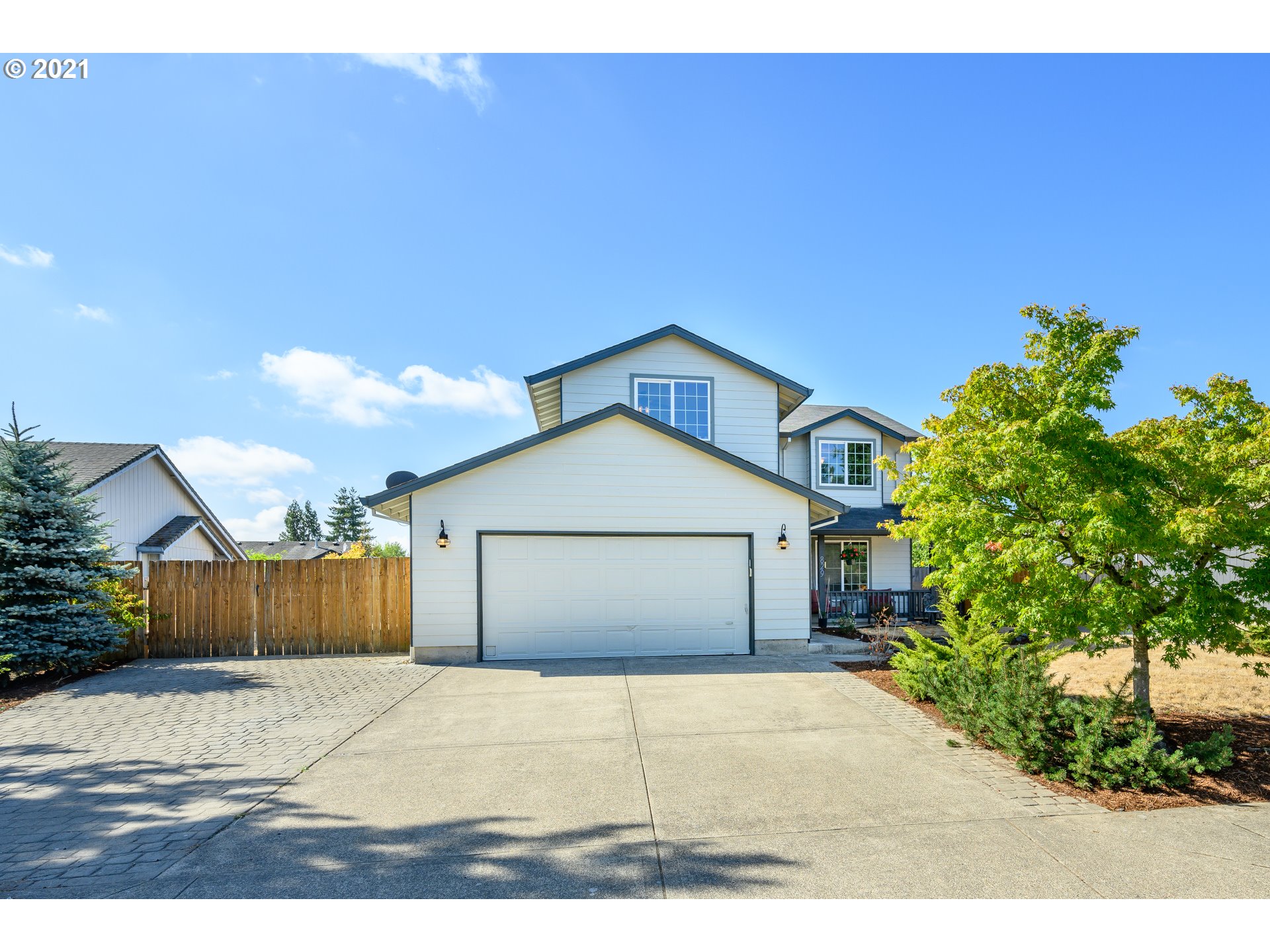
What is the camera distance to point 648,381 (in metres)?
15.2

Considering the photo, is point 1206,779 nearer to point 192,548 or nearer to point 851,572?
point 851,572

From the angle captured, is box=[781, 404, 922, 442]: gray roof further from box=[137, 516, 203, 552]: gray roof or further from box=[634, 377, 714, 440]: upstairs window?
box=[137, 516, 203, 552]: gray roof

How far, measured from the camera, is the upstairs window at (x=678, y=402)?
49.7 feet

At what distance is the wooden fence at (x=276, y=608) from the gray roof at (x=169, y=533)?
27.2 ft

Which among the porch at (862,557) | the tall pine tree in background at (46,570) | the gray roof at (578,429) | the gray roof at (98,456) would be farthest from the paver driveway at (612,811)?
the gray roof at (98,456)

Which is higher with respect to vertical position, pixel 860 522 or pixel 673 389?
pixel 673 389

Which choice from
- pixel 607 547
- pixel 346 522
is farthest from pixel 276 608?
pixel 346 522

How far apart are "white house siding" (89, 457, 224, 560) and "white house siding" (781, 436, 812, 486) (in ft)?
62.3

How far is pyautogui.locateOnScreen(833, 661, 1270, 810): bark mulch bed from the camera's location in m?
4.62

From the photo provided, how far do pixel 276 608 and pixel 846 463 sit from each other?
1618cm

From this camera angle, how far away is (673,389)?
1530 cm

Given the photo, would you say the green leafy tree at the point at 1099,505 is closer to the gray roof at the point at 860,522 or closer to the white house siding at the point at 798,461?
the gray roof at the point at 860,522

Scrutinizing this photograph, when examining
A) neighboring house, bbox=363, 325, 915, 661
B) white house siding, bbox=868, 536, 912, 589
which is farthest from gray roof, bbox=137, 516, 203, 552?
white house siding, bbox=868, 536, 912, 589
